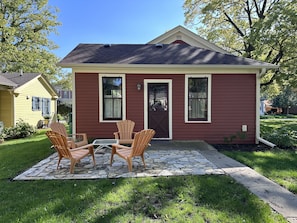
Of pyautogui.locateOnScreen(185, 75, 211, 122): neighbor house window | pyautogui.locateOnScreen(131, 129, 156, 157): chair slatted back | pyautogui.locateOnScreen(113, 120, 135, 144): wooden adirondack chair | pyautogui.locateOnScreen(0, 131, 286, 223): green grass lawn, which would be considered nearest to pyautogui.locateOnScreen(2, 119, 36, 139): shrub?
pyautogui.locateOnScreen(113, 120, 135, 144): wooden adirondack chair

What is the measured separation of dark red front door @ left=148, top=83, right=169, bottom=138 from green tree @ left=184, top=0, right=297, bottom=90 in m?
7.12

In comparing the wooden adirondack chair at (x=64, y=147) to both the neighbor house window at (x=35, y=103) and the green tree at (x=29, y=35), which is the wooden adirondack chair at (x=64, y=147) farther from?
the green tree at (x=29, y=35)

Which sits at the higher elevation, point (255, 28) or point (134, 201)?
point (255, 28)

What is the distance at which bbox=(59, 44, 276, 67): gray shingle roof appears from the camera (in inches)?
289

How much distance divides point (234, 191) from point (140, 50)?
678 centimetres

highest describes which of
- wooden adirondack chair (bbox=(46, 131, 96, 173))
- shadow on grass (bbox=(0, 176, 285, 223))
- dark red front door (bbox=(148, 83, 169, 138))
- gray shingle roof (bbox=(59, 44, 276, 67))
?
gray shingle roof (bbox=(59, 44, 276, 67))

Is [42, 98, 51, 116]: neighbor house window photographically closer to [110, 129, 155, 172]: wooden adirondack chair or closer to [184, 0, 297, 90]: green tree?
[184, 0, 297, 90]: green tree

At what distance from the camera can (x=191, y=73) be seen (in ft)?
25.0

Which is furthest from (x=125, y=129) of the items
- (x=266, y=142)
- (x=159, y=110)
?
(x=266, y=142)

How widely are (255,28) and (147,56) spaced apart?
753cm

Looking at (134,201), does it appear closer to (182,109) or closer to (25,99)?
(182,109)

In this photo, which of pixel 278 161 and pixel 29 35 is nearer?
pixel 278 161

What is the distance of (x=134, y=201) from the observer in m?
3.12

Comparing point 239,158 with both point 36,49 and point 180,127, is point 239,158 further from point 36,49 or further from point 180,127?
point 36,49
